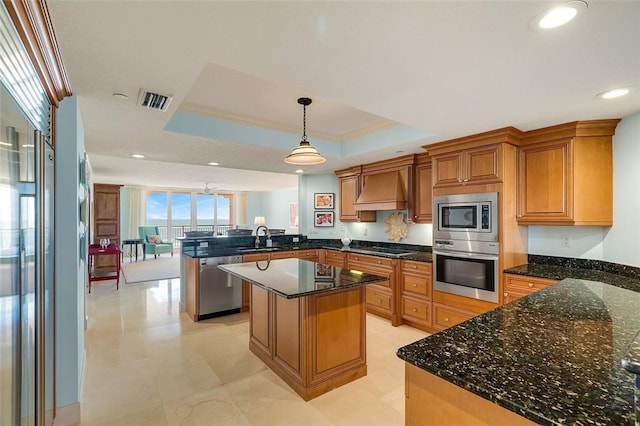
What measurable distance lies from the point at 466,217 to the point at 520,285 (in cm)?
86

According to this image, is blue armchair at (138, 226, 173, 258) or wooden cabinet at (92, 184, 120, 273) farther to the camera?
blue armchair at (138, 226, 173, 258)

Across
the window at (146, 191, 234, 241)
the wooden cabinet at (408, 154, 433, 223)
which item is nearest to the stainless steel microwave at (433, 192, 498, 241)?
the wooden cabinet at (408, 154, 433, 223)

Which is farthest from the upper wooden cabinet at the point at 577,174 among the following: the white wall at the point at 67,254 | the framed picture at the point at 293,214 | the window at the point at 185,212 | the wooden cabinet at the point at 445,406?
the window at the point at 185,212

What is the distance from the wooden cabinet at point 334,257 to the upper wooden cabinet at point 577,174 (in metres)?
2.78

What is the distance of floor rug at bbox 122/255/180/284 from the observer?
6794mm

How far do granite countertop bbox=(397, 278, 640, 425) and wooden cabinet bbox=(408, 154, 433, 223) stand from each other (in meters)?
2.53

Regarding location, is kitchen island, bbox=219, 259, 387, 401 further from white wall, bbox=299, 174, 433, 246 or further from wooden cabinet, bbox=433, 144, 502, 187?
white wall, bbox=299, 174, 433, 246

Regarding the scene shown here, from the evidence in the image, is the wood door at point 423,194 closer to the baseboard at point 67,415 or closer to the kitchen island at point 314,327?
the kitchen island at point 314,327

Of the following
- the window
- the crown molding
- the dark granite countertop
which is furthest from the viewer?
the window

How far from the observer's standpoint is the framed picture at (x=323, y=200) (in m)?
5.89

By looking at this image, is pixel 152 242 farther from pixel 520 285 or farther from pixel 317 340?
pixel 520 285

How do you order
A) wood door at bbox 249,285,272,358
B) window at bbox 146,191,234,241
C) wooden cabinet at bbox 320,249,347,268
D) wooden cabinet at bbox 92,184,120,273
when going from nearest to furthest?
1. wood door at bbox 249,285,272,358
2. wooden cabinet at bbox 320,249,347,268
3. wooden cabinet at bbox 92,184,120,273
4. window at bbox 146,191,234,241

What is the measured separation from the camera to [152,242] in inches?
388

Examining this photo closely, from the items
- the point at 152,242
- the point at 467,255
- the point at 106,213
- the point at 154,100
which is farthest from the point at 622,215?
the point at 152,242
